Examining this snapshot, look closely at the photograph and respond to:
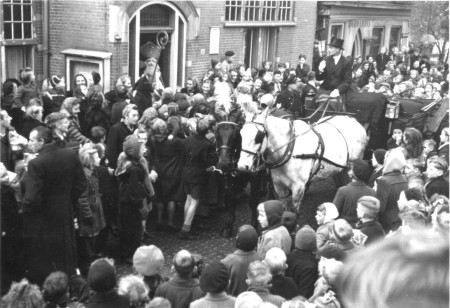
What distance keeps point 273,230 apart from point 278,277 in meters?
1.17

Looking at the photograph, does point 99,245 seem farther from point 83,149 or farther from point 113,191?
point 83,149

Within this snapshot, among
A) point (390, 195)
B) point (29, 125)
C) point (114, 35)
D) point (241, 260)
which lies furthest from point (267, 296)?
point (114, 35)

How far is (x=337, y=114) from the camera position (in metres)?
10.7

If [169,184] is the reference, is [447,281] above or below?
above

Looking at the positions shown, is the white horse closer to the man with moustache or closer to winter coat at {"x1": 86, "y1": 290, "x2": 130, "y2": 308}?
the man with moustache

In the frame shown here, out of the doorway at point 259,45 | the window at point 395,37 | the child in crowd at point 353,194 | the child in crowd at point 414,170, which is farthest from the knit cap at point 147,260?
the window at point 395,37

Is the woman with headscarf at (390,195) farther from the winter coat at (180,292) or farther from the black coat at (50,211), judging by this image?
the black coat at (50,211)

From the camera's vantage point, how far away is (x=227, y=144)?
788cm

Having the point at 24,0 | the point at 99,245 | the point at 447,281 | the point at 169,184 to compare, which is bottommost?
the point at 99,245

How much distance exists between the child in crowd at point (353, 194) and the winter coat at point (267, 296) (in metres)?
2.52

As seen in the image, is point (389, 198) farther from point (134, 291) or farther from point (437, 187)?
point (134, 291)

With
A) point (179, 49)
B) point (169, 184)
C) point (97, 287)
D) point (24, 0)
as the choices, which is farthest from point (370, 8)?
point (97, 287)

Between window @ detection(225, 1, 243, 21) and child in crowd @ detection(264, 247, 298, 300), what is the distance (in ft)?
46.1

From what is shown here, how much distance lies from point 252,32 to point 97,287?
52.7 feet
